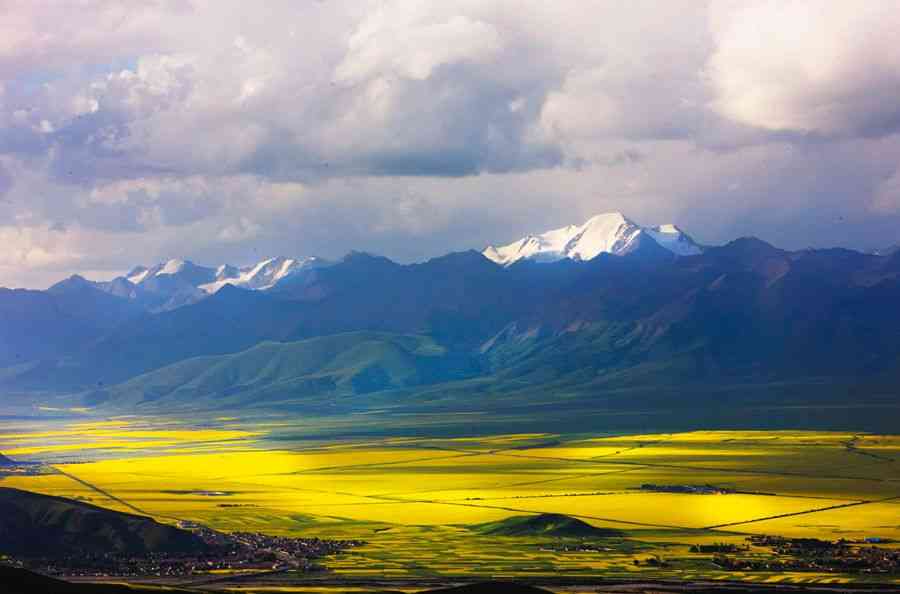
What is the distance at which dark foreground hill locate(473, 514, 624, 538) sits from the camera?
153 meters

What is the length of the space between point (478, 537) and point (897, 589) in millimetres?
49244

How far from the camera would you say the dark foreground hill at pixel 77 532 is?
465ft

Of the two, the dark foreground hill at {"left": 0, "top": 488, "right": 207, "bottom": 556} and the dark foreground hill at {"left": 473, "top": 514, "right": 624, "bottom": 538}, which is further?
the dark foreground hill at {"left": 473, "top": 514, "right": 624, "bottom": 538}

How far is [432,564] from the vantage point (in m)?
131

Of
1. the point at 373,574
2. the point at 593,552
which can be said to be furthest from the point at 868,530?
the point at 373,574

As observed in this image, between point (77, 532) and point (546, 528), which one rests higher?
point (77, 532)

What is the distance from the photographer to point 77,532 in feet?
475

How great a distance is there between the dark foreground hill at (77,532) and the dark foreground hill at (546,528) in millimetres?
32486

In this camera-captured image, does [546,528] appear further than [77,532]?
Yes

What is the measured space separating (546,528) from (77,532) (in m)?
49.9

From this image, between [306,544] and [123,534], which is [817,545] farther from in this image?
[123,534]

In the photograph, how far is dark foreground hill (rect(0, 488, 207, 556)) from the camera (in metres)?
142

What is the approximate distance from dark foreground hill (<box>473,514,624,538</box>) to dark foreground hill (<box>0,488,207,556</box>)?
107ft

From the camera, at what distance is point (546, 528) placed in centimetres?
15462
